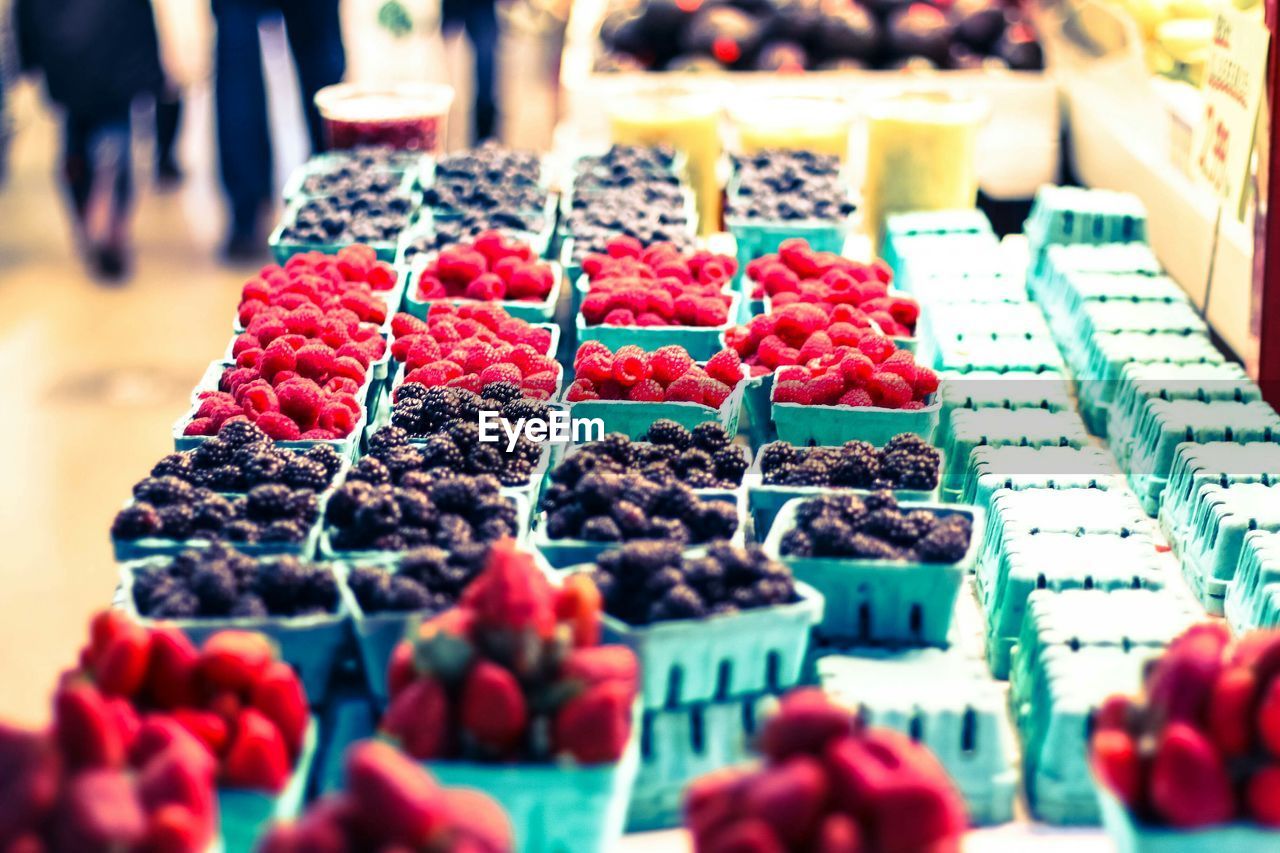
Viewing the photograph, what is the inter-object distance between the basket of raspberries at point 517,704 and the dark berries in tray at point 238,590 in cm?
27

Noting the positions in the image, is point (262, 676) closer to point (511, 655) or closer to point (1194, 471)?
point (511, 655)

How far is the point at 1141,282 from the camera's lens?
2.90 m

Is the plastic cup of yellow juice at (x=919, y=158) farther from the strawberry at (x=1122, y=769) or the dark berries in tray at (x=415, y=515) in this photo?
the strawberry at (x=1122, y=769)

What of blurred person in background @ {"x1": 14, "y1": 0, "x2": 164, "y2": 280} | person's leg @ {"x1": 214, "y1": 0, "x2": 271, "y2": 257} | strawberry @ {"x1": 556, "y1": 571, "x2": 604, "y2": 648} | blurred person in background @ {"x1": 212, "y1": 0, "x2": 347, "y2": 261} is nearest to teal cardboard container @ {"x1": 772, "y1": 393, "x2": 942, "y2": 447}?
strawberry @ {"x1": 556, "y1": 571, "x2": 604, "y2": 648}

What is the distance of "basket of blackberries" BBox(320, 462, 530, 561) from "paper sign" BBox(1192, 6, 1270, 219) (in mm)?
1561

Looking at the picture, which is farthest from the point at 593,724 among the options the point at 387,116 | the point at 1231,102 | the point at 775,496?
the point at 387,116

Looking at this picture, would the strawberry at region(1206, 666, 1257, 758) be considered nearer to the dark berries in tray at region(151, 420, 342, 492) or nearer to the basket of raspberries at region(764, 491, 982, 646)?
the basket of raspberries at region(764, 491, 982, 646)

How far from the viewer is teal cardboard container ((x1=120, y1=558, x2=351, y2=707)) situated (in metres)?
1.60

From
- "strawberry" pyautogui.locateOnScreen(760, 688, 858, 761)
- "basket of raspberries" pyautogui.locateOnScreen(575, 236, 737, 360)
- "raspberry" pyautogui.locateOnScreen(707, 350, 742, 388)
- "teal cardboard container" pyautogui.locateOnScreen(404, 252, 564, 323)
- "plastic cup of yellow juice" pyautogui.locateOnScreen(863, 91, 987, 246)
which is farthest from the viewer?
"plastic cup of yellow juice" pyautogui.locateOnScreen(863, 91, 987, 246)

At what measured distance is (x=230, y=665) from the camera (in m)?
1.39

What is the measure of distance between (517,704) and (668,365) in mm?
1008

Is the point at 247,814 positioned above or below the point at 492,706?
below

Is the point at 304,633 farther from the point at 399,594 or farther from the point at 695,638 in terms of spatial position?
the point at 695,638

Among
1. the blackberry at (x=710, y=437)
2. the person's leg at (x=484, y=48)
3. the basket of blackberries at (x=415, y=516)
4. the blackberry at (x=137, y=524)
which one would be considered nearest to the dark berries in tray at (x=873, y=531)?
the blackberry at (x=710, y=437)
